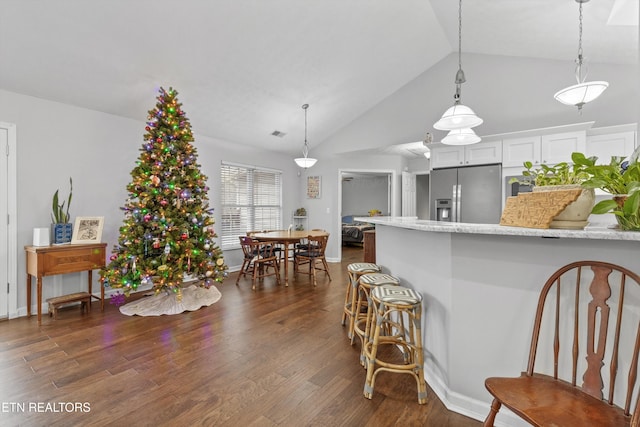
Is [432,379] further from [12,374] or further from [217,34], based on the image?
[217,34]

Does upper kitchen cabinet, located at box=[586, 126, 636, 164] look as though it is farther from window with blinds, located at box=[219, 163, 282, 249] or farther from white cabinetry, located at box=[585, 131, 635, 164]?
window with blinds, located at box=[219, 163, 282, 249]

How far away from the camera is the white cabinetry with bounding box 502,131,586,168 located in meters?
3.70

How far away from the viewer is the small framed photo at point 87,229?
3271 millimetres

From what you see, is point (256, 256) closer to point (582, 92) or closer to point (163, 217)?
point (163, 217)

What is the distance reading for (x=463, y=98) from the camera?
478 centimetres

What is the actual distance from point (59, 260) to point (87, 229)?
1.41ft

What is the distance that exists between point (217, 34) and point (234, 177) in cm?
280

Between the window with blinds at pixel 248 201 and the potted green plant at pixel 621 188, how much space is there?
5.07m

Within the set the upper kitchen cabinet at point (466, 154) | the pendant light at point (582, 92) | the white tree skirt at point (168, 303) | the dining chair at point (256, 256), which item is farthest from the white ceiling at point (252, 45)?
the white tree skirt at point (168, 303)

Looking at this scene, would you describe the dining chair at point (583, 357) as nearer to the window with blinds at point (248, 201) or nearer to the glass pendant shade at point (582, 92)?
the glass pendant shade at point (582, 92)

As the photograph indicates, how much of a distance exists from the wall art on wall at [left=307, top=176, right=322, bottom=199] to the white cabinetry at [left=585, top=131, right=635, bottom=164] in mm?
4590

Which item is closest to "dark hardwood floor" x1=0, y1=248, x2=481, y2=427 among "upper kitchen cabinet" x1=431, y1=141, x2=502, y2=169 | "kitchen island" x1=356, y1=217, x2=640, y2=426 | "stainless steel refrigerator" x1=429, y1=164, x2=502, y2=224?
"kitchen island" x1=356, y1=217, x2=640, y2=426

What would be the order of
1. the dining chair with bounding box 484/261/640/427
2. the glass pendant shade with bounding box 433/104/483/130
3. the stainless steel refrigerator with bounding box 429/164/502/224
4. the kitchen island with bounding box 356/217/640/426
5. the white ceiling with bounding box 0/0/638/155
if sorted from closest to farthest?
the dining chair with bounding box 484/261/640/427 < the kitchen island with bounding box 356/217/640/426 < the glass pendant shade with bounding box 433/104/483/130 < the white ceiling with bounding box 0/0/638/155 < the stainless steel refrigerator with bounding box 429/164/502/224

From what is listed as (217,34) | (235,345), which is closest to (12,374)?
(235,345)
